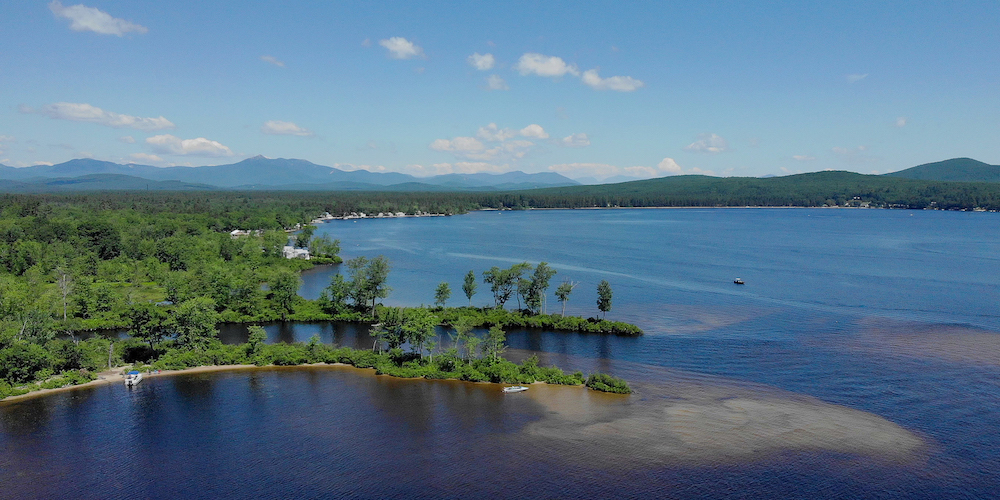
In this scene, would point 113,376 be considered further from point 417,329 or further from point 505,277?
point 505,277

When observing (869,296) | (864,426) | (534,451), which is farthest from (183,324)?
(869,296)

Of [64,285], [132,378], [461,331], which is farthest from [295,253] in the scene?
[461,331]

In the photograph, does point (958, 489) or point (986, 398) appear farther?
point (986, 398)

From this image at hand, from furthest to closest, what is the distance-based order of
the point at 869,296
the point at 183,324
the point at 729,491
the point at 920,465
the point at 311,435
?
the point at 869,296 < the point at 183,324 < the point at 311,435 < the point at 920,465 < the point at 729,491

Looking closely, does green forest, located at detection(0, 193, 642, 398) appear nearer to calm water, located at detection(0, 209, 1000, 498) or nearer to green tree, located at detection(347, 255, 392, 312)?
green tree, located at detection(347, 255, 392, 312)

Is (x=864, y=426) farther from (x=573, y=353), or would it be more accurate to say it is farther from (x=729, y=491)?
(x=573, y=353)

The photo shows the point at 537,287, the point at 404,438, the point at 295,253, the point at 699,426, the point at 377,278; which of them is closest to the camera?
the point at 404,438

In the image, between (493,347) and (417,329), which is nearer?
(493,347)

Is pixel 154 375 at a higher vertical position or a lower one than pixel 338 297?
lower
